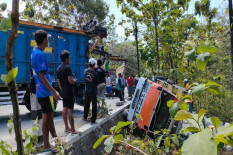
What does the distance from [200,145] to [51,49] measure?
26.4ft

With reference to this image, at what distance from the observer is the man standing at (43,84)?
315 centimetres

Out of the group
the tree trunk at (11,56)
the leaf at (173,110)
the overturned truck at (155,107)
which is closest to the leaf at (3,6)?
the tree trunk at (11,56)

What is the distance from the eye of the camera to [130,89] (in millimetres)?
13664

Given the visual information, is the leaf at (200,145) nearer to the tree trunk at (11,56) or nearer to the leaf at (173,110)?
Answer: the leaf at (173,110)

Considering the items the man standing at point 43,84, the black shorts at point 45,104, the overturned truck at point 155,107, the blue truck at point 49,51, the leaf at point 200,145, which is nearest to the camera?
the leaf at point 200,145

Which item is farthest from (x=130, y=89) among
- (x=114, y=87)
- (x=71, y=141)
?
(x=71, y=141)

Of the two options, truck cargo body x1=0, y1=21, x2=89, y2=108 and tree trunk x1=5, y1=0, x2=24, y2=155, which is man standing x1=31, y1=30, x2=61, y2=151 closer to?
tree trunk x1=5, y1=0, x2=24, y2=155

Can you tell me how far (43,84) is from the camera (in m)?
3.17

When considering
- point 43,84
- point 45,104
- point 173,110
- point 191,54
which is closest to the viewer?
point 191,54

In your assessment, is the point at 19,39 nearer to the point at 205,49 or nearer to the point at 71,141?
the point at 71,141

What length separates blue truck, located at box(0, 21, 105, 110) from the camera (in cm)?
693

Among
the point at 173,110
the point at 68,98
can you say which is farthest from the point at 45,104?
the point at 173,110

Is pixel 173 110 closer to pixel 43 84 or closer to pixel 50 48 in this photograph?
pixel 43 84

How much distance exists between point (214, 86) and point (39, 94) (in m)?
2.85
